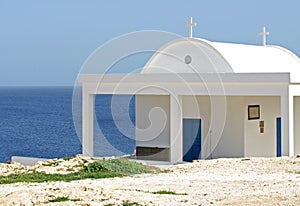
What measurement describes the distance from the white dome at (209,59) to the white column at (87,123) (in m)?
1.93

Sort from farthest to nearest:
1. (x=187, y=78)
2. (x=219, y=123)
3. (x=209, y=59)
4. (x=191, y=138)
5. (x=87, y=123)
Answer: (x=87, y=123) → (x=191, y=138) → (x=209, y=59) → (x=219, y=123) → (x=187, y=78)

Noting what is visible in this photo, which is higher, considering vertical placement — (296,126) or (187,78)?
(187,78)

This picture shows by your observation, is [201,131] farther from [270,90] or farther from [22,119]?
[22,119]

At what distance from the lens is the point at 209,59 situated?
776 inches

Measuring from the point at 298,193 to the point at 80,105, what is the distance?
41.3ft

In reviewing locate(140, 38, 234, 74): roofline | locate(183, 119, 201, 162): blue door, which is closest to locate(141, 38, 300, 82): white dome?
locate(140, 38, 234, 74): roofline

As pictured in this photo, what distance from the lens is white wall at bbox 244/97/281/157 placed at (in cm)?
1960

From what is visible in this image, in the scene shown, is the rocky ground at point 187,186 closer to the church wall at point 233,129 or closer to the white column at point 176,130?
the white column at point 176,130

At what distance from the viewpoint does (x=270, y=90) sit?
58.5ft

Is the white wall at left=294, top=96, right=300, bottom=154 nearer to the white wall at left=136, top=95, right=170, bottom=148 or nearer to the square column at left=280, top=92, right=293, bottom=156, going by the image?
the square column at left=280, top=92, right=293, bottom=156

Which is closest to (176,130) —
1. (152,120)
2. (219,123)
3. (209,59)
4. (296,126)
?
(219,123)

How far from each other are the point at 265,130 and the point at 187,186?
8.49 metres

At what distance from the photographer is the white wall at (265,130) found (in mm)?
19600

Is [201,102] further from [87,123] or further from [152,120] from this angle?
[87,123]
